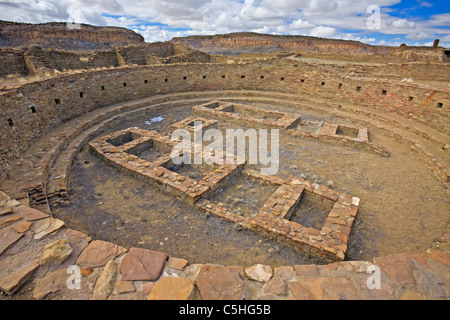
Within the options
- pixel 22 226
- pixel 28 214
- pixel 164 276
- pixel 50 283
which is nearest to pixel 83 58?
pixel 28 214

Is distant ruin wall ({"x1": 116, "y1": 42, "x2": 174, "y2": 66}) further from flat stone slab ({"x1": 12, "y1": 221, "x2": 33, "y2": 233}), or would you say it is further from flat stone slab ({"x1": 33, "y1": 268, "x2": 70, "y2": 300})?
flat stone slab ({"x1": 33, "y1": 268, "x2": 70, "y2": 300})

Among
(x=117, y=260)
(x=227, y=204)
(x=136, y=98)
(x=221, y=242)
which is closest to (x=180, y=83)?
(x=136, y=98)

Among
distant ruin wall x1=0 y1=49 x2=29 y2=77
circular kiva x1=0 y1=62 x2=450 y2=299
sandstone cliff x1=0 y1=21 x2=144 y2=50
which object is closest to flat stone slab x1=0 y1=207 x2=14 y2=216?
circular kiva x1=0 y1=62 x2=450 y2=299

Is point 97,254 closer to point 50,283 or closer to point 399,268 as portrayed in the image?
point 50,283

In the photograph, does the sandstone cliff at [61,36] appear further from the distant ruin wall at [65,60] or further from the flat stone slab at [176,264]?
the flat stone slab at [176,264]

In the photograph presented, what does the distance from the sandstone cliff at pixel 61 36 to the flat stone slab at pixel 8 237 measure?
3219cm

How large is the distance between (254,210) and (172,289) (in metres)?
3.33

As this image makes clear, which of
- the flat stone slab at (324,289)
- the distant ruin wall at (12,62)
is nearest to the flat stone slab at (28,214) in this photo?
the flat stone slab at (324,289)

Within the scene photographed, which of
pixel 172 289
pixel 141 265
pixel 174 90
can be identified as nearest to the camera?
pixel 172 289

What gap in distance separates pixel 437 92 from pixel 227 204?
9857mm

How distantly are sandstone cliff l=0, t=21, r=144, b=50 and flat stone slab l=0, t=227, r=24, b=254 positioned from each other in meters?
32.2

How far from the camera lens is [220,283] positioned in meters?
2.70

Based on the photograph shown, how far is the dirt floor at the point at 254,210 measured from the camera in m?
4.67

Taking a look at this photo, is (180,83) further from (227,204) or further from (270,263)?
(270,263)
